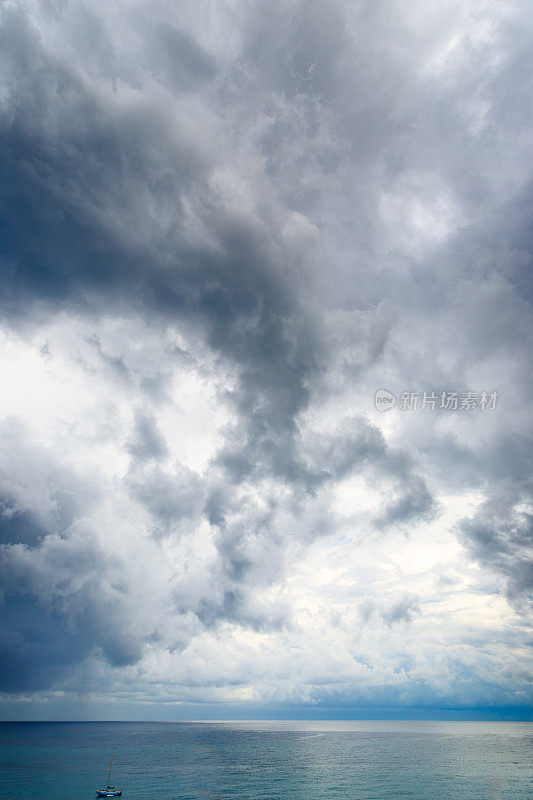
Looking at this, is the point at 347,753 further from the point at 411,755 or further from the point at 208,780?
the point at 208,780

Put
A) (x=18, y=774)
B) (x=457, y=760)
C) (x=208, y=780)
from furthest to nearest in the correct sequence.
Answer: (x=457, y=760)
(x=18, y=774)
(x=208, y=780)

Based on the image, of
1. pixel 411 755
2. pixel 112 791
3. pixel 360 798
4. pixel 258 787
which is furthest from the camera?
pixel 411 755

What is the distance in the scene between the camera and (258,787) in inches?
4117

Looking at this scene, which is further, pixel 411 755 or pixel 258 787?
pixel 411 755

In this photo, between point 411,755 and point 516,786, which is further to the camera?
point 411,755

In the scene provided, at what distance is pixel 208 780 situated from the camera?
113 m

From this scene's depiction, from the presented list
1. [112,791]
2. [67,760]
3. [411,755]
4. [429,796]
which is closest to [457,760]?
[411,755]

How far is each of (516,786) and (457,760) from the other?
58775 millimetres

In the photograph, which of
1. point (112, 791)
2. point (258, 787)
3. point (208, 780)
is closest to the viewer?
point (112, 791)

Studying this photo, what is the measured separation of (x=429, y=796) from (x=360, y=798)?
15.9m

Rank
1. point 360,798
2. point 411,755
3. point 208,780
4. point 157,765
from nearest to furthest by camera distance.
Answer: point 360,798 < point 208,780 < point 157,765 < point 411,755

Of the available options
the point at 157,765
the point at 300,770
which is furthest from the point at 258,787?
the point at 157,765

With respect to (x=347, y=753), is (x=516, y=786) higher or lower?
higher

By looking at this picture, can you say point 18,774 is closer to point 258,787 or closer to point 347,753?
point 258,787
